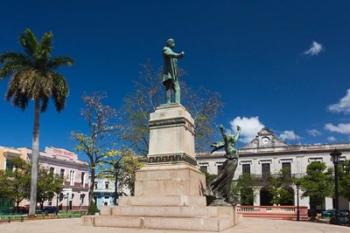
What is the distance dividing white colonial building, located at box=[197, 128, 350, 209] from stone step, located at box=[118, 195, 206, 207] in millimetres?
43310

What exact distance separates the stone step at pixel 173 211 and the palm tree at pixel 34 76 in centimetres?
1646

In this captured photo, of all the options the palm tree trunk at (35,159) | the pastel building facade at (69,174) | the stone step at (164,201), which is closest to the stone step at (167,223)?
the stone step at (164,201)

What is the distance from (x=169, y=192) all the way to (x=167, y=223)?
2393 mm

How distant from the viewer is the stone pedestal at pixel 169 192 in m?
11.4

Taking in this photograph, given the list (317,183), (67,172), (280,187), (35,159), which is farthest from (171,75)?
(67,172)

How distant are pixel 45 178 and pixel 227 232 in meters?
35.0

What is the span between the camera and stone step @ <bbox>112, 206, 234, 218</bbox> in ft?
38.6

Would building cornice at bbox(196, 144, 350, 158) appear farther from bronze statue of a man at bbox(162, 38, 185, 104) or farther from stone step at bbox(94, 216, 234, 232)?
stone step at bbox(94, 216, 234, 232)

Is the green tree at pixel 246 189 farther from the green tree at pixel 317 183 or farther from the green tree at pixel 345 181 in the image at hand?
the green tree at pixel 345 181

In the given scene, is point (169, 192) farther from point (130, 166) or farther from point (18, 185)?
point (18, 185)

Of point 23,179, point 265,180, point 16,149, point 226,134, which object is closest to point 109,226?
point 226,134

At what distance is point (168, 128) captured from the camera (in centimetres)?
1484

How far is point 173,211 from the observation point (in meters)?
12.0

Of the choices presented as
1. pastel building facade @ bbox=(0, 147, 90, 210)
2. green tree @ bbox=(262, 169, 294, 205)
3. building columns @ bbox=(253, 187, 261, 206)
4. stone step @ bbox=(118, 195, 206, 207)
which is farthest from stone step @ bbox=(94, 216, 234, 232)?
building columns @ bbox=(253, 187, 261, 206)
